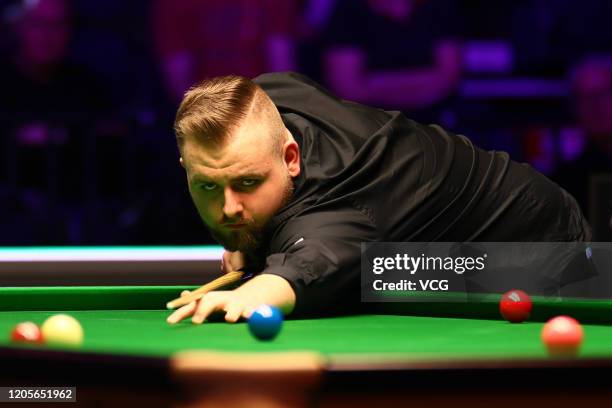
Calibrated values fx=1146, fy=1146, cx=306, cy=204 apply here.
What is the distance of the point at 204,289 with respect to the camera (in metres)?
2.73

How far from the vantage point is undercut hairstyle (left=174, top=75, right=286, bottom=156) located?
105 inches

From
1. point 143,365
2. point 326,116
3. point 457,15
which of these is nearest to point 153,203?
point 457,15

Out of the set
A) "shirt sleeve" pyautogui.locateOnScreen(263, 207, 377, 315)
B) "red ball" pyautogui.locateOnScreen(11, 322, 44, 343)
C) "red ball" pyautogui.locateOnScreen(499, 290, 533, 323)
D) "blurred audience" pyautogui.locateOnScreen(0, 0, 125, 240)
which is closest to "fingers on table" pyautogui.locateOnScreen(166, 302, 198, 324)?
"shirt sleeve" pyautogui.locateOnScreen(263, 207, 377, 315)

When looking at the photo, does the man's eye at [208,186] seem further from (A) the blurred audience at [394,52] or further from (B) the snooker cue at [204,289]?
(A) the blurred audience at [394,52]

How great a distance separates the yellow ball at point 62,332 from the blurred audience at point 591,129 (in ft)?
16.1

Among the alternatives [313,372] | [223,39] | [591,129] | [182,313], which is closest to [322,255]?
[182,313]

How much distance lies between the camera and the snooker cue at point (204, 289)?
2.59 m

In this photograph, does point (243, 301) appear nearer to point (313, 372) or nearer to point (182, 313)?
point (182, 313)

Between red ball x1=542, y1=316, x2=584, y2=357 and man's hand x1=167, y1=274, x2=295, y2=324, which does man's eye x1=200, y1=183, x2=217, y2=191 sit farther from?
red ball x1=542, y1=316, x2=584, y2=357

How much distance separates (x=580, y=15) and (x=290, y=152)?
4370mm

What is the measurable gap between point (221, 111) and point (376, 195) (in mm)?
→ 468

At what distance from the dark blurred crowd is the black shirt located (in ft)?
10.6

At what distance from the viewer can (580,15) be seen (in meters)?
6.75

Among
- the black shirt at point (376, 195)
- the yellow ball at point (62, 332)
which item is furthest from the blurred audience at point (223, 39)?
the yellow ball at point (62, 332)
